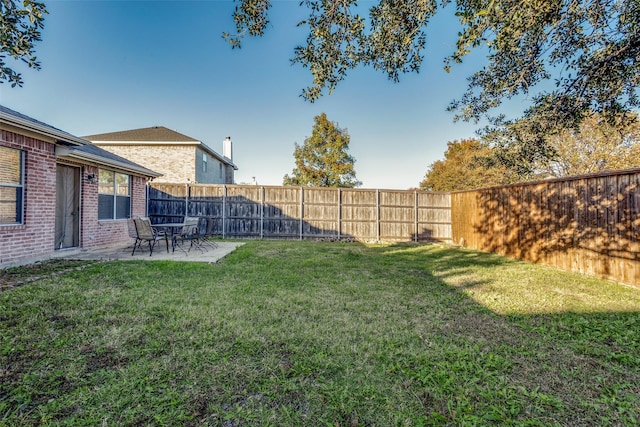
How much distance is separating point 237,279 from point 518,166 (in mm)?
6298

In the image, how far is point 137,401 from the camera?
1.83 m

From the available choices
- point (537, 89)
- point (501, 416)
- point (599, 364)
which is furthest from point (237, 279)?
point (537, 89)

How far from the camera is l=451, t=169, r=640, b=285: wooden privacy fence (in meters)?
5.39

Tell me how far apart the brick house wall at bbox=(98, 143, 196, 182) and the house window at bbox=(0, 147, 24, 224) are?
1004 cm

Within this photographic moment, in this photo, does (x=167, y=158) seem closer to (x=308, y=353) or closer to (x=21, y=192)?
(x=21, y=192)

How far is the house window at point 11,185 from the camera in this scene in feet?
17.3

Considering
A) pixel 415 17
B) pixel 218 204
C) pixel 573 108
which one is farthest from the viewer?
pixel 218 204

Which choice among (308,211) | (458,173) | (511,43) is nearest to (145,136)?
(308,211)

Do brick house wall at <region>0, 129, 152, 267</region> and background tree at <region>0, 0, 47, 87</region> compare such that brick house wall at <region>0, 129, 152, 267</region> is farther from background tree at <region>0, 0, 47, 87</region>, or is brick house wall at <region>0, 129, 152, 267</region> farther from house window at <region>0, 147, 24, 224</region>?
background tree at <region>0, 0, 47, 87</region>

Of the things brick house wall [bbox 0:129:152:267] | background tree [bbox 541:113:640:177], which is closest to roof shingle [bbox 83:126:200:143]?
brick house wall [bbox 0:129:152:267]

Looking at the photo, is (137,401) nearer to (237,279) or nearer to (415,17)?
(237,279)

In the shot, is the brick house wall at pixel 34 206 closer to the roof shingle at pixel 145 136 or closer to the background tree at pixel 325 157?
the roof shingle at pixel 145 136

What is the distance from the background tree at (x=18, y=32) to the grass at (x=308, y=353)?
118 inches

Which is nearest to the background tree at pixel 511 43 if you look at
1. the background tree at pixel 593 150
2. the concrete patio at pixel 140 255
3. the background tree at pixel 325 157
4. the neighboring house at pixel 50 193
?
the concrete patio at pixel 140 255
